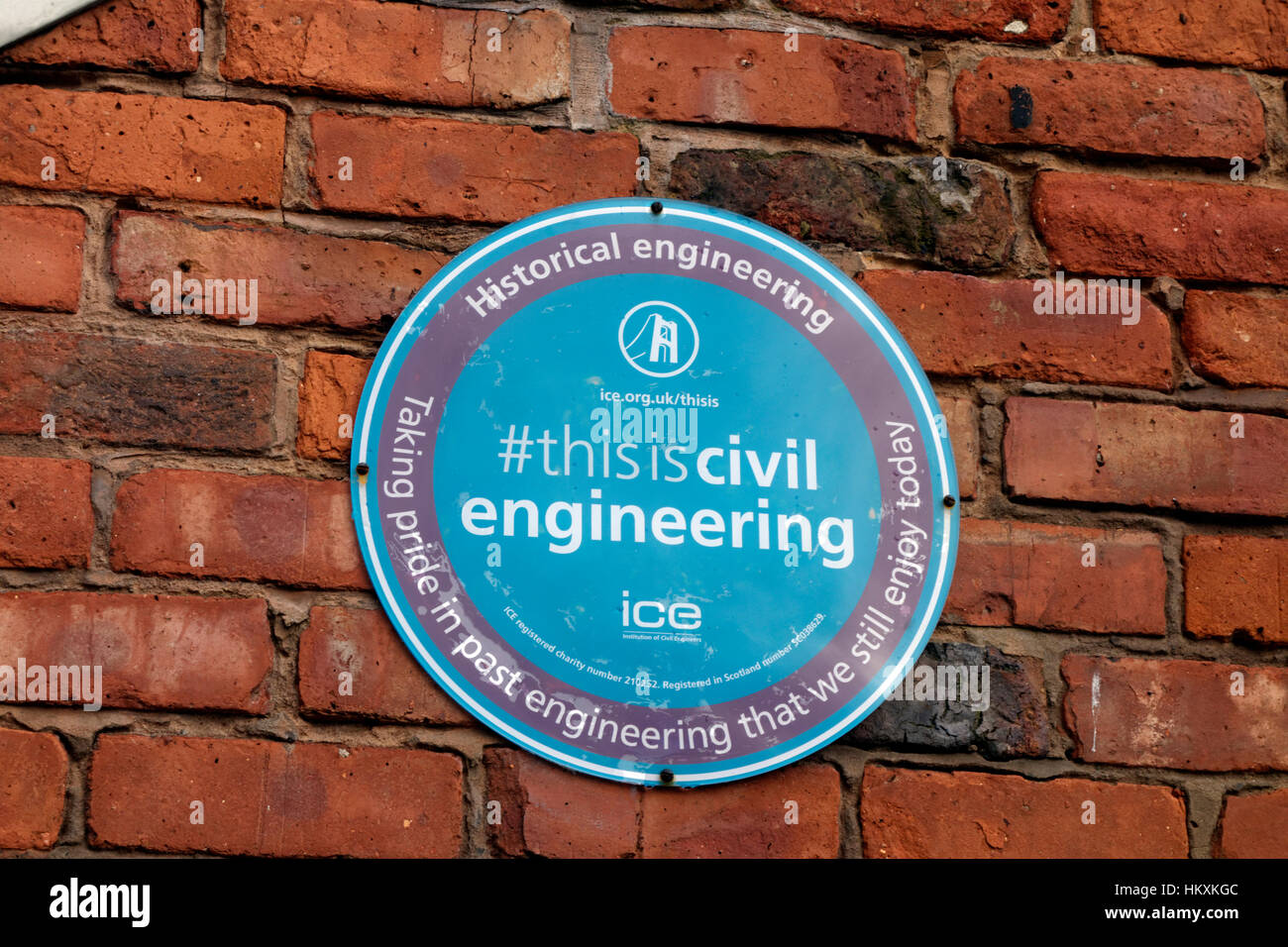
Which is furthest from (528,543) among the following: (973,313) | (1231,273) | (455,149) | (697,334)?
(1231,273)

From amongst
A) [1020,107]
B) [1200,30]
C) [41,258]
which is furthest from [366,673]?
[1200,30]

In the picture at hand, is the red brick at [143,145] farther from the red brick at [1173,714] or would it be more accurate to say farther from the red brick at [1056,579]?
the red brick at [1173,714]

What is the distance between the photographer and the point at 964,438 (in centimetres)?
122

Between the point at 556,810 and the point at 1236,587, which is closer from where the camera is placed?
the point at 556,810

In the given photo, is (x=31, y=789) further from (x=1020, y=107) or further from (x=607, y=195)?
(x=1020, y=107)

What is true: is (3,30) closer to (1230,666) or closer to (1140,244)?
(1140,244)

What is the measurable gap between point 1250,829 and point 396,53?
104 cm

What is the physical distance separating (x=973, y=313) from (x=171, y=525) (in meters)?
0.75

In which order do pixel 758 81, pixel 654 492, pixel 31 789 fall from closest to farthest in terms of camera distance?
1. pixel 31 789
2. pixel 654 492
3. pixel 758 81

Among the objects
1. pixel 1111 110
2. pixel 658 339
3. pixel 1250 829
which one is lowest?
pixel 1250 829

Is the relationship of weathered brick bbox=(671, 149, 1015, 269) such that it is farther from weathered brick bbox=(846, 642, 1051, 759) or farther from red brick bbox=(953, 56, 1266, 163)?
weathered brick bbox=(846, 642, 1051, 759)

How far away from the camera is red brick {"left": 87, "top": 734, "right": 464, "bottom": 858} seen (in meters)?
1.05
